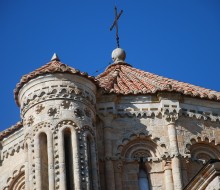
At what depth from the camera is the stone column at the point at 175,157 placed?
32812 millimetres

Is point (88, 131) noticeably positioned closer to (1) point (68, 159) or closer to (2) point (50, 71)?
(1) point (68, 159)

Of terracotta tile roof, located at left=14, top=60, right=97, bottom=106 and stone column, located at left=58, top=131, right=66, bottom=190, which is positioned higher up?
terracotta tile roof, located at left=14, top=60, right=97, bottom=106

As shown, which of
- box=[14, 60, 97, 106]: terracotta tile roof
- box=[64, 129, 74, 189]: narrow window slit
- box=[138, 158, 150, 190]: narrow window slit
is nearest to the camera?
box=[64, 129, 74, 189]: narrow window slit

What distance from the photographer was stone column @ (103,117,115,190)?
3250 cm

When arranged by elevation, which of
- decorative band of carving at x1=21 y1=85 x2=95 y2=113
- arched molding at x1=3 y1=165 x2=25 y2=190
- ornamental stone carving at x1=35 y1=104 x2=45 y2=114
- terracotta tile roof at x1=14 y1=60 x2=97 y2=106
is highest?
terracotta tile roof at x1=14 y1=60 x2=97 y2=106

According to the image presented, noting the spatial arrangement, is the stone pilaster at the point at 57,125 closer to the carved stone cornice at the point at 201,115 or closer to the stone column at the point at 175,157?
the stone column at the point at 175,157

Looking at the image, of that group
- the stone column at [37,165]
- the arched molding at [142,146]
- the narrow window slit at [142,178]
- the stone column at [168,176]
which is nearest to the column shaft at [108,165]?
the arched molding at [142,146]

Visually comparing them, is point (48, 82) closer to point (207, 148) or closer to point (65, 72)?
point (65, 72)

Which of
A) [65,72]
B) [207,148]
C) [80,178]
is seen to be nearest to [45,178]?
[80,178]

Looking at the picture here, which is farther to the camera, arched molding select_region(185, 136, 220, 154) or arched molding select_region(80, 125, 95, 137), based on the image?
arched molding select_region(185, 136, 220, 154)

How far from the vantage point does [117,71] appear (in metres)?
37.0

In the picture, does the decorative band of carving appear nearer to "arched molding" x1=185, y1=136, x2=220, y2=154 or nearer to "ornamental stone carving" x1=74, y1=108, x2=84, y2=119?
"ornamental stone carving" x1=74, y1=108, x2=84, y2=119

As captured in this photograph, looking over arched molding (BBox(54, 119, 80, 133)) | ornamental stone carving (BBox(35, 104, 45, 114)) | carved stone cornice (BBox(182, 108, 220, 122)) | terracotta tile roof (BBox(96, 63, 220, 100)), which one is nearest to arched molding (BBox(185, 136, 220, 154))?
carved stone cornice (BBox(182, 108, 220, 122))

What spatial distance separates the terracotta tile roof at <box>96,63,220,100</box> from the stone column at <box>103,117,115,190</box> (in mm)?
1042
